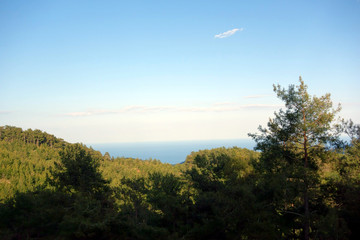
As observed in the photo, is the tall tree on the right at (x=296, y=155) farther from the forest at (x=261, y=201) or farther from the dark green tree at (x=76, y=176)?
the dark green tree at (x=76, y=176)

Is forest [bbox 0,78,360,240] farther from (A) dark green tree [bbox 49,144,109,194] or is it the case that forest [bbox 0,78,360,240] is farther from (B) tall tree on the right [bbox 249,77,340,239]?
(A) dark green tree [bbox 49,144,109,194]

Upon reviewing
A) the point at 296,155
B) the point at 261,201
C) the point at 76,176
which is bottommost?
the point at 261,201

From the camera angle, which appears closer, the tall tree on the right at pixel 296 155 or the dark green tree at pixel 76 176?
the tall tree on the right at pixel 296 155

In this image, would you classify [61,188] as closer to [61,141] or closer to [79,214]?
[79,214]

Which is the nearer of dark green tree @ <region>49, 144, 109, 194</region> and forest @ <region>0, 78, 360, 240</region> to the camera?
forest @ <region>0, 78, 360, 240</region>

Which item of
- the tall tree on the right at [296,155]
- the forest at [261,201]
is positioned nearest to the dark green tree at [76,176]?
the forest at [261,201]

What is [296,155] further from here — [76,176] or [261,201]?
[76,176]

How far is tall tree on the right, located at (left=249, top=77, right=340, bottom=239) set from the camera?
455 inches

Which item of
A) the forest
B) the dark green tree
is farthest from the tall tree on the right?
the dark green tree

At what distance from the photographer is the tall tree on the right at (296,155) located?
11562 mm

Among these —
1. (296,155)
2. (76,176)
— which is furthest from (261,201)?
(76,176)

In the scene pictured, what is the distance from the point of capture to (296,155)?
1294 centimetres

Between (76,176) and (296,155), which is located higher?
(296,155)

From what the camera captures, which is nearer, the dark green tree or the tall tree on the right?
the tall tree on the right
